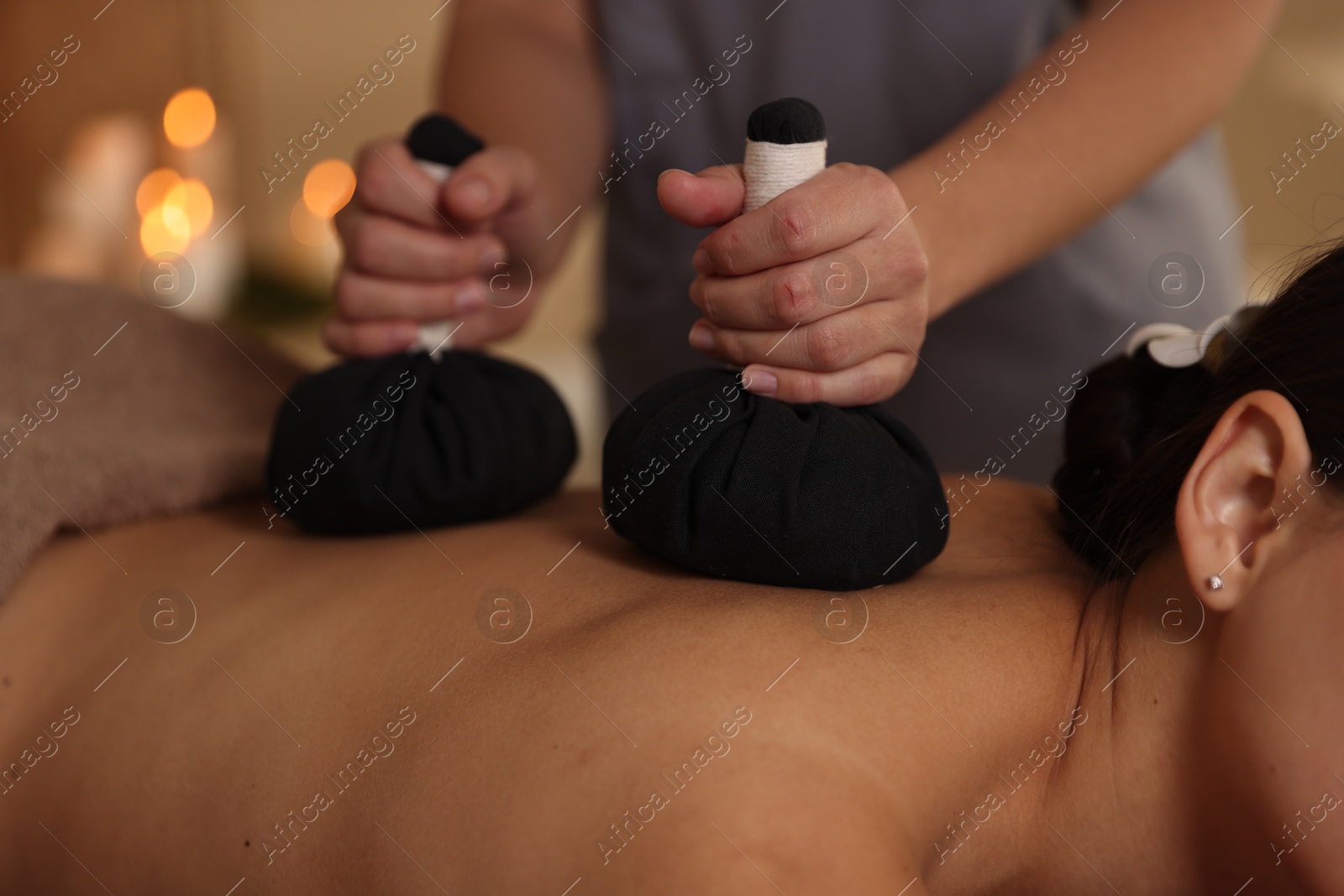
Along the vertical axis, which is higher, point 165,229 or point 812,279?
point 165,229

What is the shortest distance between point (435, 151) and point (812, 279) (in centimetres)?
42

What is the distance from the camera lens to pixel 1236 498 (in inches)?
25.4

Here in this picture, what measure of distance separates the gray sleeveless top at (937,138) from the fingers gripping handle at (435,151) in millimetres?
436

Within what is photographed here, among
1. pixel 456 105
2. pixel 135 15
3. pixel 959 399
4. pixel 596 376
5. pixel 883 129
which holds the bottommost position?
pixel 959 399

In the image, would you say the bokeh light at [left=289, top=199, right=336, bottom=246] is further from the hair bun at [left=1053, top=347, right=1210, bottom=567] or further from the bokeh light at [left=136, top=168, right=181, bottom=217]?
the hair bun at [left=1053, top=347, right=1210, bottom=567]

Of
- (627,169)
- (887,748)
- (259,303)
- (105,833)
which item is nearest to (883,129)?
(627,169)

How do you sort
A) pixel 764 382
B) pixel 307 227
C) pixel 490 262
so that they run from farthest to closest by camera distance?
pixel 307 227
pixel 490 262
pixel 764 382

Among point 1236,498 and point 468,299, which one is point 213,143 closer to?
point 468,299

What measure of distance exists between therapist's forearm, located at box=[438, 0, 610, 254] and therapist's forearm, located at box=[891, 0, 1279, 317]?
54cm

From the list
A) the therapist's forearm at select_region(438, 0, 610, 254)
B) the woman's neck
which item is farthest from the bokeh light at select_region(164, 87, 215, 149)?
the woman's neck

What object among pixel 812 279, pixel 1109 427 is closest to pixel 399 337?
pixel 812 279

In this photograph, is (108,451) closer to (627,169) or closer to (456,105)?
(456,105)

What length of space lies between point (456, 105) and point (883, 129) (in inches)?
21.2

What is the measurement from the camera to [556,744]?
1.96ft
